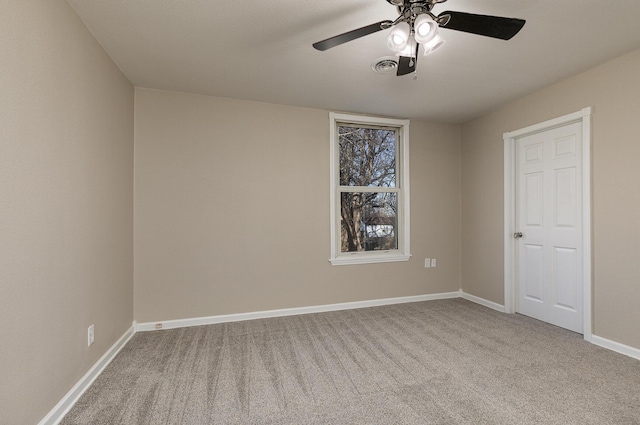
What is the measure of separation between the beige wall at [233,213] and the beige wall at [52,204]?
0.55 m

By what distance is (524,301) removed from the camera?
346 centimetres

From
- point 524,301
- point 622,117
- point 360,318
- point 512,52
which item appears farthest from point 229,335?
point 622,117

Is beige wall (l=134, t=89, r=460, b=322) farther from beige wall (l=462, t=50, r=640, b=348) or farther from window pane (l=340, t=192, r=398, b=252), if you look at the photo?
beige wall (l=462, t=50, r=640, b=348)

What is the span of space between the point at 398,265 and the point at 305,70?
265cm

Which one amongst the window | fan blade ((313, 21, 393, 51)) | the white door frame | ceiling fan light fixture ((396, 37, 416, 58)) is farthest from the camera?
the window

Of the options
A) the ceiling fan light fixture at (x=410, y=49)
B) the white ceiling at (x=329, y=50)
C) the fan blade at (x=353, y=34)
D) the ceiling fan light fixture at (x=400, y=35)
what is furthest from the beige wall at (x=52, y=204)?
the ceiling fan light fixture at (x=410, y=49)

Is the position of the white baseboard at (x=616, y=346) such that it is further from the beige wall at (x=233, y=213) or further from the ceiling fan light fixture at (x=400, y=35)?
the ceiling fan light fixture at (x=400, y=35)

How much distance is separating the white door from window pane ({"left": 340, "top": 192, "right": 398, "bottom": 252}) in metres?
1.46

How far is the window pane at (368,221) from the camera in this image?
3883 mm

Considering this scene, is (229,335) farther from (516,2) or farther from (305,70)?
(516,2)

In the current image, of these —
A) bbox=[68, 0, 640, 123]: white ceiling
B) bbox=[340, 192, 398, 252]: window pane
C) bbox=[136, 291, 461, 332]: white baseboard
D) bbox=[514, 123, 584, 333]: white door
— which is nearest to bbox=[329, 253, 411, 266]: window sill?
bbox=[340, 192, 398, 252]: window pane

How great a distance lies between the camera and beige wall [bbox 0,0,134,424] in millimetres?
1379

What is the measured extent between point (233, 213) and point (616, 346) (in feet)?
12.2

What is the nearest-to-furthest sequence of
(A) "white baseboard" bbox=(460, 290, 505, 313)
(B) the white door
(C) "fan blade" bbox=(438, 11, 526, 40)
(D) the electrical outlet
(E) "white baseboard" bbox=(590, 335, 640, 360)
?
(C) "fan blade" bbox=(438, 11, 526, 40)
(D) the electrical outlet
(E) "white baseboard" bbox=(590, 335, 640, 360)
(B) the white door
(A) "white baseboard" bbox=(460, 290, 505, 313)
